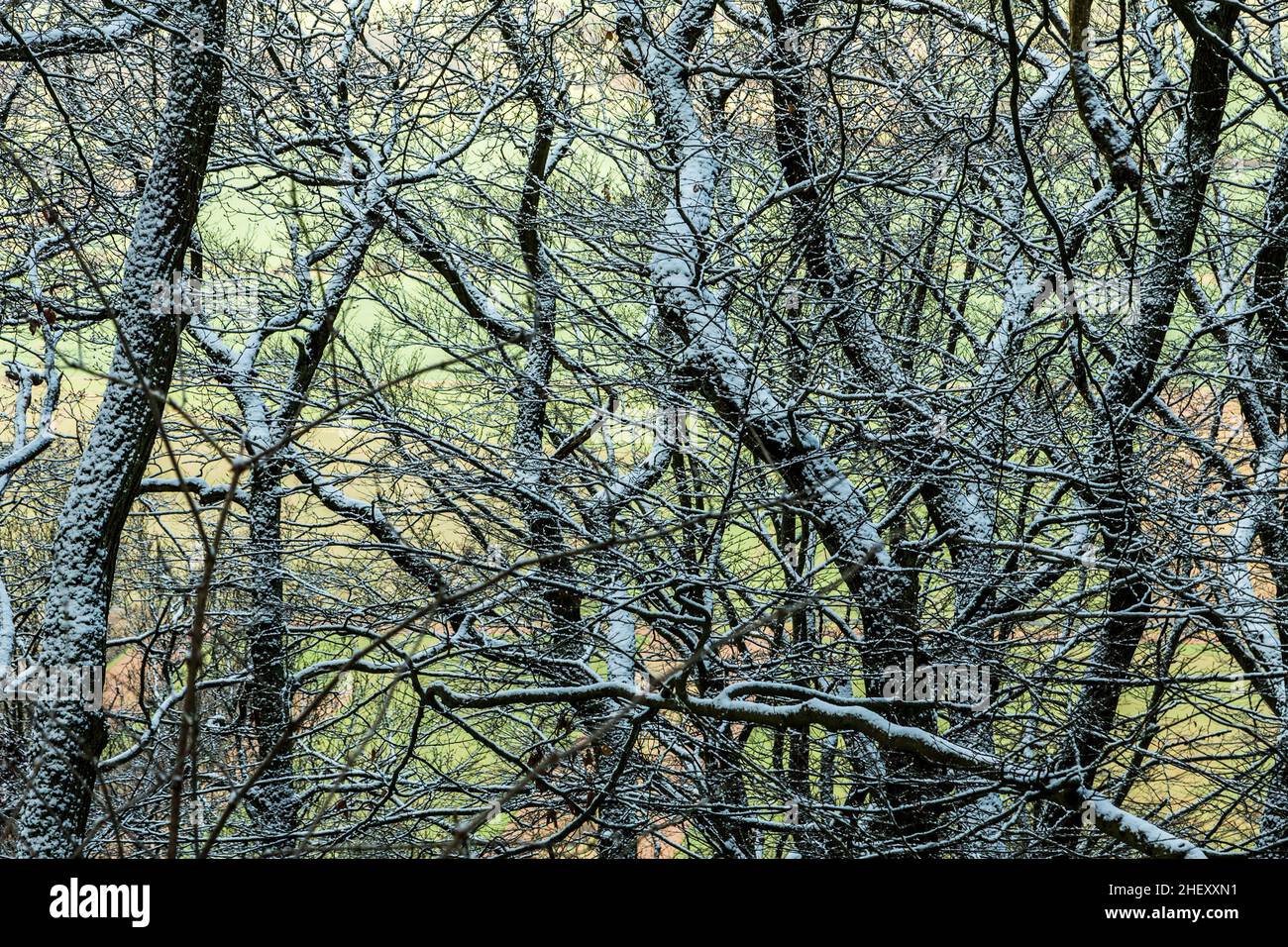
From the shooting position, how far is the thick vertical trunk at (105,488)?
16.8 feet

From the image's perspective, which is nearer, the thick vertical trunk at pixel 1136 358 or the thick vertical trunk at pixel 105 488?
the thick vertical trunk at pixel 105 488

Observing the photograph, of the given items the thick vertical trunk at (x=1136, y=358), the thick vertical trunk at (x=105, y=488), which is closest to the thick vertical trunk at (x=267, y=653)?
the thick vertical trunk at (x=105, y=488)

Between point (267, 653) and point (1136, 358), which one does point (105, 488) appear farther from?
point (1136, 358)

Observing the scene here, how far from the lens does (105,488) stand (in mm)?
5355

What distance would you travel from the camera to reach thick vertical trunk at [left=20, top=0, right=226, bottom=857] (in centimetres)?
513

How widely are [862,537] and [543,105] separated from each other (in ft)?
11.9

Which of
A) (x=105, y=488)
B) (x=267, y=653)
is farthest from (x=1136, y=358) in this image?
(x=267, y=653)

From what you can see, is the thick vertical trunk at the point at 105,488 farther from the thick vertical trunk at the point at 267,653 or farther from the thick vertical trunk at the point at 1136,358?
the thick vertical trunk at the point at 1136,358

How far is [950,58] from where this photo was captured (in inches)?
286

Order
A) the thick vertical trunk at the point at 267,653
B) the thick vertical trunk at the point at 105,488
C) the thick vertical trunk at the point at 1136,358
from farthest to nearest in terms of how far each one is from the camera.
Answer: the thick vertical trunk at the point at 267,653 < the thick vertical trunk at the point at 1136,358 < the thick vertical trunk at the point at 105,488

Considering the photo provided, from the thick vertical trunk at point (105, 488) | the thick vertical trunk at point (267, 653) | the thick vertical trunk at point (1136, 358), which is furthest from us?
the thick vertical trunk at point (267, 653)

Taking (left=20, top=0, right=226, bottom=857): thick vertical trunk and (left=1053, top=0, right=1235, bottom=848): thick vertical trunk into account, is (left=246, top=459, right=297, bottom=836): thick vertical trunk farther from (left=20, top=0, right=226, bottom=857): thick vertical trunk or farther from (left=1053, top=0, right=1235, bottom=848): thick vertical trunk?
(left=1053, top=0, right=1235, bottom=848): thick vertical trunk
